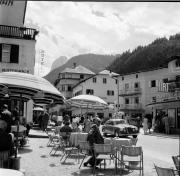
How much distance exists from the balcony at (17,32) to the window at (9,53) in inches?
33.8

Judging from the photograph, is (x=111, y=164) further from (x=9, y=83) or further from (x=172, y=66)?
(x=172, y=66)

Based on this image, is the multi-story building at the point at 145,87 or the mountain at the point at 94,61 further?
the mountain at the point at 94,61

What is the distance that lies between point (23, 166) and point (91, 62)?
110 metres

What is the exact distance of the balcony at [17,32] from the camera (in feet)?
87.1

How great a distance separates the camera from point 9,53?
86.6ft

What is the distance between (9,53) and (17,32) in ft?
6.46

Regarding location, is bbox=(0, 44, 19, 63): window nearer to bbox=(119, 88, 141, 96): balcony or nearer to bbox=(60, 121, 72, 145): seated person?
bbox=(60, 121, 72, 145): seated person

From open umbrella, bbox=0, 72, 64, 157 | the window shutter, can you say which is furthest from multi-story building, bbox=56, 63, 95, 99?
open umbrella, bbox=0, 72, 64, 157

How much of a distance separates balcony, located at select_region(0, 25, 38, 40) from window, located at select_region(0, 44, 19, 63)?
2.81ft

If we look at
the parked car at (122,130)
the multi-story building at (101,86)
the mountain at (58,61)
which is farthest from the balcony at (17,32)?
the multi-story building at (101,86)

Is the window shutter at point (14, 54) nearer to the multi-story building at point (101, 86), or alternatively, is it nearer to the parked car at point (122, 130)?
the parked car at point (122, 130)

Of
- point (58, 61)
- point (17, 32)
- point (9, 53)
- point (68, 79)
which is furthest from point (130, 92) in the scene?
point (58, 61)

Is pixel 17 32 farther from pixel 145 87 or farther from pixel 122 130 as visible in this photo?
pixel 145 87

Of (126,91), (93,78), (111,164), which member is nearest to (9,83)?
(111,164)
